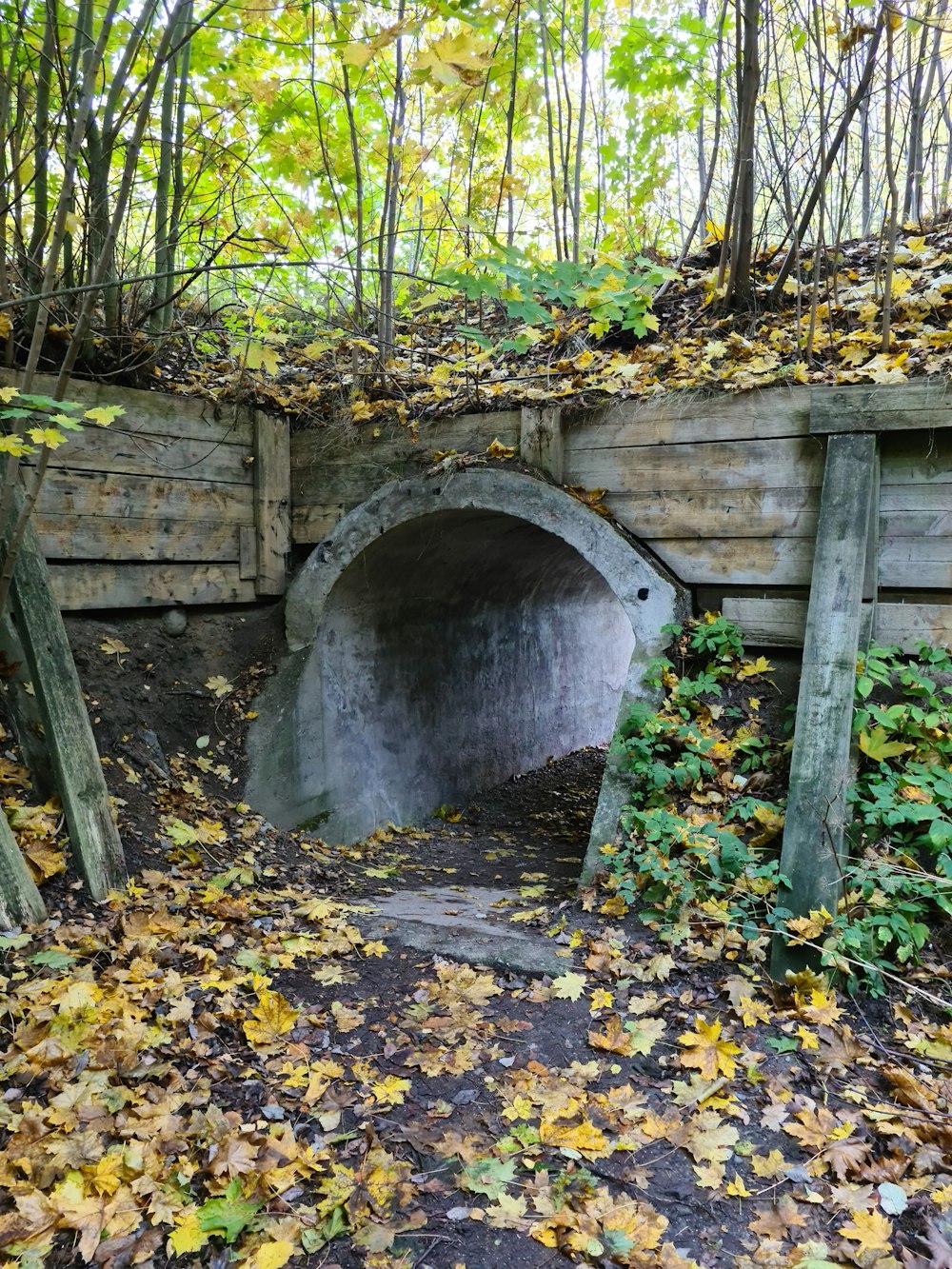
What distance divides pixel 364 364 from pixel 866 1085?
556 centimetres

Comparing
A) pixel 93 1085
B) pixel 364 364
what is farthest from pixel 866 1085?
pixel 364 364

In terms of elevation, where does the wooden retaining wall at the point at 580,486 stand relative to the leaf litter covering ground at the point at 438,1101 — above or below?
above

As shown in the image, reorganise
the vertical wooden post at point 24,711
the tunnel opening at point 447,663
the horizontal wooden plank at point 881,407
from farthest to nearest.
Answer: the tunnel opening at point 447,663, the horizontal wooden plank at point 881,407, the vertical wooden post at point 24,711

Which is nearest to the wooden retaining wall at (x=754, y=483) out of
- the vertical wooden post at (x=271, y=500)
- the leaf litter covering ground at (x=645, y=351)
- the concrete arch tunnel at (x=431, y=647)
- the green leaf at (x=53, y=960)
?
the leaf litter covering ground at (x=645, y=351)

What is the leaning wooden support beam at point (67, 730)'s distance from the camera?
392 centimetres

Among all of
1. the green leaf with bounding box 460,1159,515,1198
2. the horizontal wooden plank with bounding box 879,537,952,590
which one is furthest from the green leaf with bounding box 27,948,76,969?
the horizontal wooden plank with bounding box 879,537,952,590

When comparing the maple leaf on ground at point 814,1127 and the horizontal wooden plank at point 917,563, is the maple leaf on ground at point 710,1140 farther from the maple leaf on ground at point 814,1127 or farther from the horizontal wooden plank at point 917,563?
the horizontal wooden plank at point 917,563

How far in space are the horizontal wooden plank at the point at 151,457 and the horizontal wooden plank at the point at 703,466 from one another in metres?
2.51

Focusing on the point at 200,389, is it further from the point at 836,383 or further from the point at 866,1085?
the point at 866,1085

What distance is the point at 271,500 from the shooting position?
244 inches

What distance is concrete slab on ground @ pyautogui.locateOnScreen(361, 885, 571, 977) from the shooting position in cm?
389

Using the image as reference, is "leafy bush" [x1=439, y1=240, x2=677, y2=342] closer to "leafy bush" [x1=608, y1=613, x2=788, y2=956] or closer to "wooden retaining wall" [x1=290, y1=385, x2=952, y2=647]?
"wooden retaining wall" [x1=290, y1=385, x2=952, y2=647]

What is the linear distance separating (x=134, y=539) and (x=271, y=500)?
1.14m

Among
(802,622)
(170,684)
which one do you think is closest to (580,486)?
(802,622)
